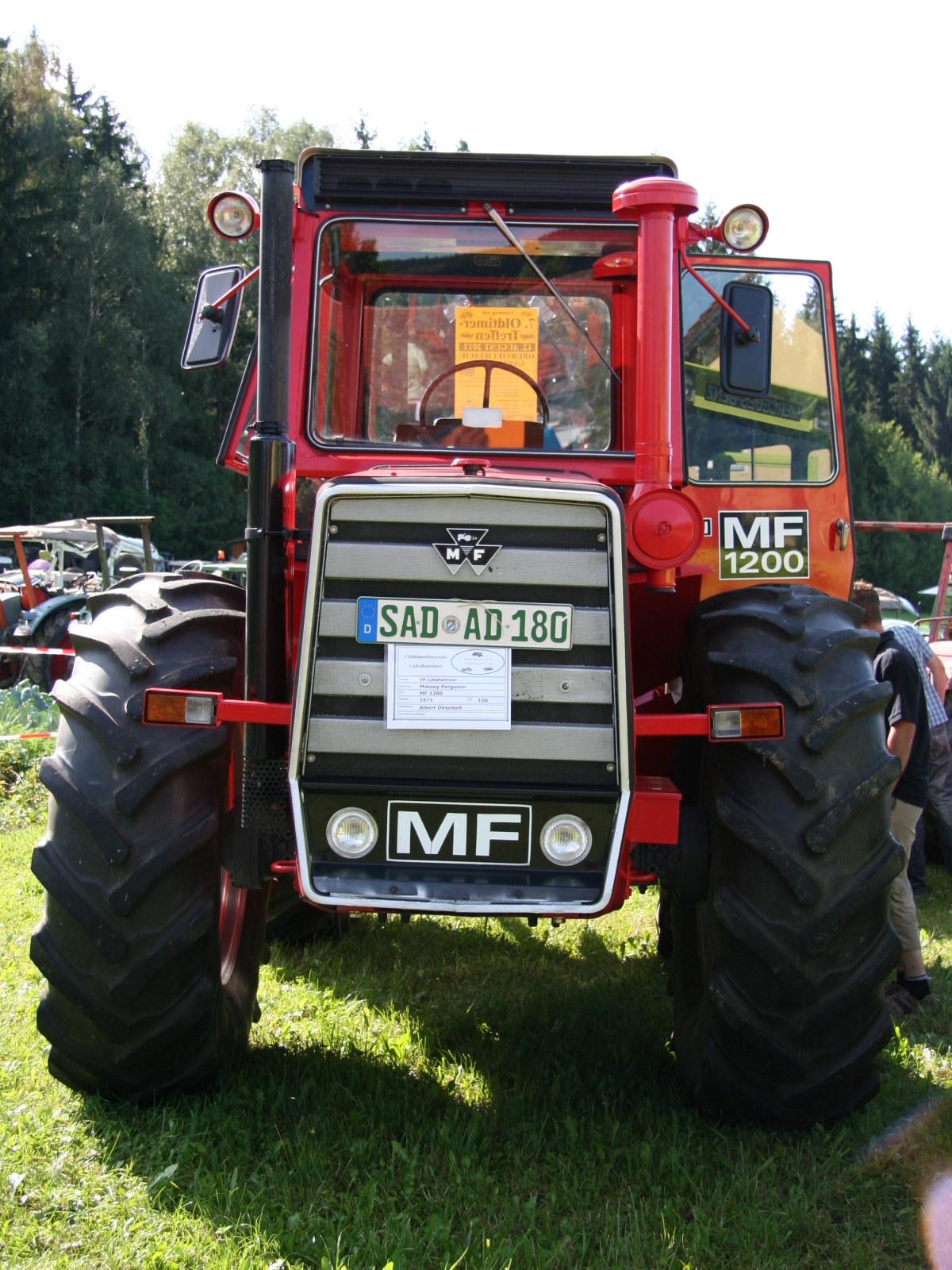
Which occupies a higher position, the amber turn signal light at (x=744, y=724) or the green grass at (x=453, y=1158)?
the amber turn signal light at (x=744, y=724)

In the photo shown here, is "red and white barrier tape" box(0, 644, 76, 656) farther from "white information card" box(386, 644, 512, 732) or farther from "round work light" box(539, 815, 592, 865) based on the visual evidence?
"round work light" box(539, 815, 592, 865)

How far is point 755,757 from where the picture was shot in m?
3.01

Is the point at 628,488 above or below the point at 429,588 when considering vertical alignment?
above

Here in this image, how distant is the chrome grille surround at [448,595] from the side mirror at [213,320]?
1.24 metres

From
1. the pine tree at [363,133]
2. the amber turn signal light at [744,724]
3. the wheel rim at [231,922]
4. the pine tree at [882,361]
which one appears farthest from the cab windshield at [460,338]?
the pine tree at [882,361]

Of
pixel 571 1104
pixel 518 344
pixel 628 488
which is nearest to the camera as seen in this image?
pixel 571 1104

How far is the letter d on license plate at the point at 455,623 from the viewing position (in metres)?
2.85

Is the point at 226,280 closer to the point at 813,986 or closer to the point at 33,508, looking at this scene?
the point at 813,986

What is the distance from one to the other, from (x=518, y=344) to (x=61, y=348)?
1434 inches

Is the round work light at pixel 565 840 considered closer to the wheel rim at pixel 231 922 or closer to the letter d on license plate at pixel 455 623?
the letter d on license plate at pixel 455 623

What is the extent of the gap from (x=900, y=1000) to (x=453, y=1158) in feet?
7.45

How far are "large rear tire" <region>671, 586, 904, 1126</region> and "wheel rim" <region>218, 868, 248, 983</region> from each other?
1.42 metres

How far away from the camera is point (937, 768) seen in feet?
21.8

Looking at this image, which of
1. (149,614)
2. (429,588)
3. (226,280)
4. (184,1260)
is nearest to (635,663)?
(429,588)
